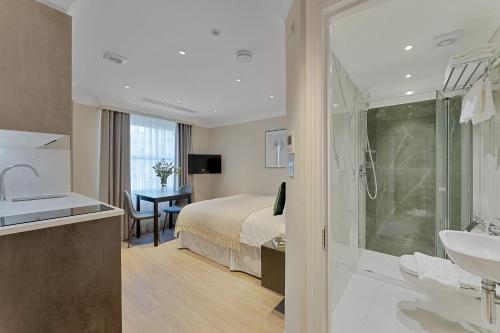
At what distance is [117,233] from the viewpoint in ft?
4.45

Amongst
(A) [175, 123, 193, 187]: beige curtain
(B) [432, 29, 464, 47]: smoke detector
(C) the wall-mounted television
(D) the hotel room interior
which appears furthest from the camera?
(C) the wall-mounted television

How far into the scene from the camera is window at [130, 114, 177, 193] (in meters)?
4.05

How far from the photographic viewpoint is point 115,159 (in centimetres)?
370

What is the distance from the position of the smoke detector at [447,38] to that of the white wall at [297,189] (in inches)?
49.9

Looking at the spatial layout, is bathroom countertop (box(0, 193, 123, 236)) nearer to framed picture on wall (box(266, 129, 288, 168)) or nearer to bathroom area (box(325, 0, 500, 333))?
bathroom area (box(325, 0, 500, 333))

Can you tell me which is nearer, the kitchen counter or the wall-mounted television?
the kitchen counter

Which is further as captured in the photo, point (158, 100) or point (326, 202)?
point (158, 100)

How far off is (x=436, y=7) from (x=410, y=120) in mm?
1683

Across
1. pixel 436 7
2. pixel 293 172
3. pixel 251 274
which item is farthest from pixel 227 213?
pixel 436 7

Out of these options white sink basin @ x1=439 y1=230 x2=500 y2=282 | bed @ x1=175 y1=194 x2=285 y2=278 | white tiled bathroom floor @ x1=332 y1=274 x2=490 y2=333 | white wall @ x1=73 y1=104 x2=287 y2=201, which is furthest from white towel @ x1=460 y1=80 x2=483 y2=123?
white wall @ x1=73 y1=104 x2=287 y2=201

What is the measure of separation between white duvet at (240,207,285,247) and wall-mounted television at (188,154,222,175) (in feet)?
9.06

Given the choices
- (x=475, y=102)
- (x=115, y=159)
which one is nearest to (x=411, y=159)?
(x=475, y=102)

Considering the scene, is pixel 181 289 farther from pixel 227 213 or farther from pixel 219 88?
pixel 219 88

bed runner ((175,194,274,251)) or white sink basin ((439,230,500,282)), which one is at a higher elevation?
white sink basin ((439,230,500,282))
